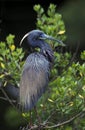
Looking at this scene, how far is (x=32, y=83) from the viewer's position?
214 inches

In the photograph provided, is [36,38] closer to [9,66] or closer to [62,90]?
[9,66]

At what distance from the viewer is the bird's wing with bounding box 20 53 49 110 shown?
542cm

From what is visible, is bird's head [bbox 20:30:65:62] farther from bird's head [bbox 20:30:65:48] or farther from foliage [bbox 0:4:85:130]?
foliage [bbox 0:4:85:130]

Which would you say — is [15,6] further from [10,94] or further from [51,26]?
[51,26]

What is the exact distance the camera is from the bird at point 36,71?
543 cm

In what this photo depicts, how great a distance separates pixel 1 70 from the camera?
5809 mm

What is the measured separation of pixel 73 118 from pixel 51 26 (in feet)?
3.12

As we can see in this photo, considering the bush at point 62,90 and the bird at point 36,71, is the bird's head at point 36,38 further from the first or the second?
the bush at point 62,90

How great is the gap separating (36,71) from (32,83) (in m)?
0.10

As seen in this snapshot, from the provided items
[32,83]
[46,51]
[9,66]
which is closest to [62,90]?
[32,83]

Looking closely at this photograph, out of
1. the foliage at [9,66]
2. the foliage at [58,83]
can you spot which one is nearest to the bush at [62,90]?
the foliage at [58,83]

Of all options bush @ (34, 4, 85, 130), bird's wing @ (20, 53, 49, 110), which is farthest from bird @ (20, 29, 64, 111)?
bush @ (34, 4, 85, 130)

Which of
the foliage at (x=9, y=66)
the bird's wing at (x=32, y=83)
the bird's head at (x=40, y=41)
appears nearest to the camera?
the bird's wing at (x=32, y=83)

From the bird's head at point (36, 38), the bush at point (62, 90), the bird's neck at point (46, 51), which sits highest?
the bird's head at point (36, 38)
